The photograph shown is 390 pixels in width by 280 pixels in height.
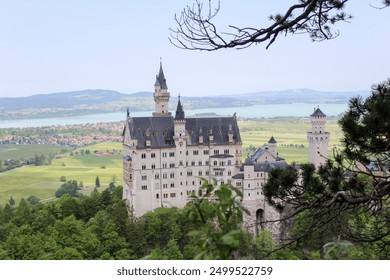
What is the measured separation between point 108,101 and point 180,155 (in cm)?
785

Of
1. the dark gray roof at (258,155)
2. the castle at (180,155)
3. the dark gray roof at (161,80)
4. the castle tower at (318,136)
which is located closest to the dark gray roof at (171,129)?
the castle at (180,155)

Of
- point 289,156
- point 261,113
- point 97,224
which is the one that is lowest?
point 97,224

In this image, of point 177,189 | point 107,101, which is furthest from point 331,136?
point 107,101

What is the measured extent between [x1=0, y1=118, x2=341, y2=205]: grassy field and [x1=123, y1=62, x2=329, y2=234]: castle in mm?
3546

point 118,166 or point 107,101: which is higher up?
point 107,101

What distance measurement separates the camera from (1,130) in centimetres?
3416

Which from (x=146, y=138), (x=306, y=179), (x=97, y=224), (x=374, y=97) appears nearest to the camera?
(x=374, y=97)

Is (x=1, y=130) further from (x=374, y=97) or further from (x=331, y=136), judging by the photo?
(x=374, y=97)

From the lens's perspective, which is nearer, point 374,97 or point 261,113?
point 374,97

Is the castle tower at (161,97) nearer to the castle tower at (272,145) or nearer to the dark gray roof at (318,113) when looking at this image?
the castle tower at (272,145)

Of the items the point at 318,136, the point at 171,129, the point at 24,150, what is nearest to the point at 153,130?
the point at 171,129

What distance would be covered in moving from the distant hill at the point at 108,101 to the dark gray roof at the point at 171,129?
2292 millimetres

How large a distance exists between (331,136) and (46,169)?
15.8 meters

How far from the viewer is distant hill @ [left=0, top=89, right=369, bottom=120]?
24.7m
